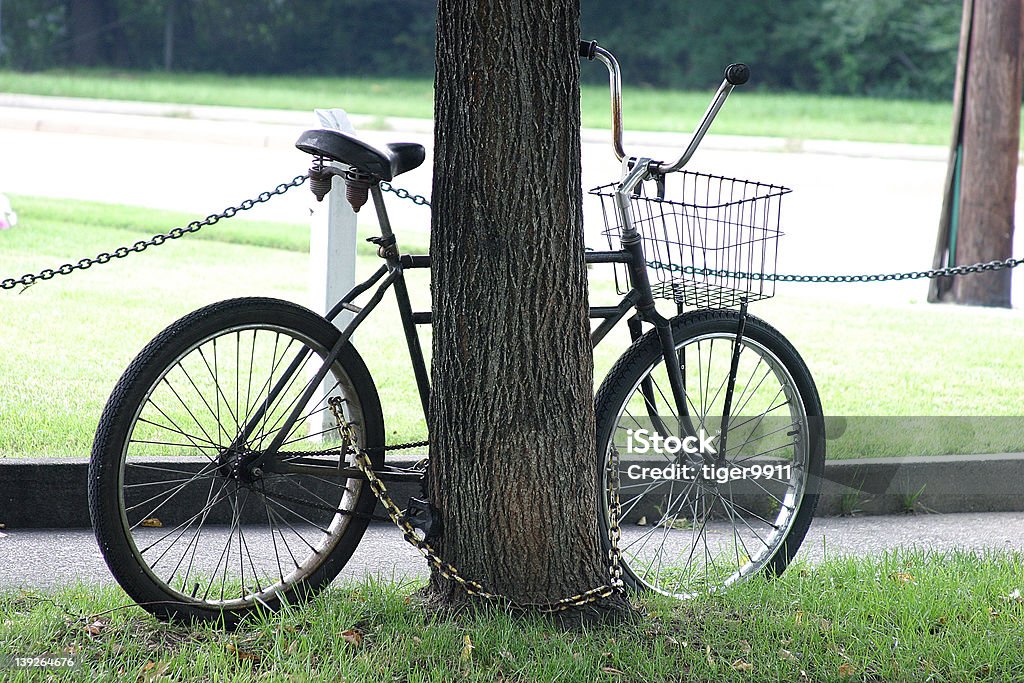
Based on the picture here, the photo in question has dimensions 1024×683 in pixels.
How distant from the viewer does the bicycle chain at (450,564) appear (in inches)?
120

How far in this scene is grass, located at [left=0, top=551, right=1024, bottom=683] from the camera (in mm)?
2846

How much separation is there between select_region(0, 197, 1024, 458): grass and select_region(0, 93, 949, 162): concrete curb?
6.18 metres

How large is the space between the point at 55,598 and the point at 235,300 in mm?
974

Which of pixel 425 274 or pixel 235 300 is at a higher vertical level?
pixel 235 300

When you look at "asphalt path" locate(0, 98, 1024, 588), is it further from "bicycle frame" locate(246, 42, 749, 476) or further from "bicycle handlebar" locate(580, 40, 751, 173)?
"bicycle handlebar" locate(580, 40, 751, 173)

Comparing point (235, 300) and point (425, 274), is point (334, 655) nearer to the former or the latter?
point (235, 300)

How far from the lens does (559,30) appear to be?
287cm

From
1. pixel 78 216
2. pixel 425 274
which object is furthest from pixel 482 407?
pixel 78 216

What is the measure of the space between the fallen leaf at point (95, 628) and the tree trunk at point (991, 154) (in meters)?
6.42

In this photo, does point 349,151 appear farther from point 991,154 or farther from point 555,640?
point 991,154

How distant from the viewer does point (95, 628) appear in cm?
300

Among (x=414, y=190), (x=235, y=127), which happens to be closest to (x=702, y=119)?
(x=414, y=190)

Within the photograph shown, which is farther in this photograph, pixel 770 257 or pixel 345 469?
pixel 770 257

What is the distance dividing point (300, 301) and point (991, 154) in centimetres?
465
